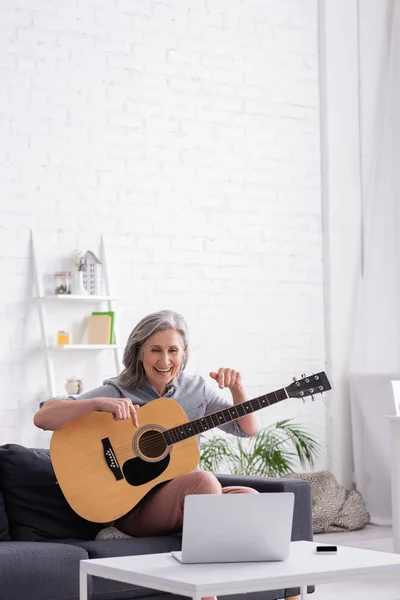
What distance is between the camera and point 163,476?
3494 mm

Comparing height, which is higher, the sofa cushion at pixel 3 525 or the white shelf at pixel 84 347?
the white shelf at pixel 84 347

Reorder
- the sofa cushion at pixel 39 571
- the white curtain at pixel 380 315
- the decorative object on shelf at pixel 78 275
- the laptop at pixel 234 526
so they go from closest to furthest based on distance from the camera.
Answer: the laptop at pixel 234 526 → the sofa cushion at pixel 39 571 → the decorative object on shelf at pixel 78 275 → the white curtain at pixel 380 315

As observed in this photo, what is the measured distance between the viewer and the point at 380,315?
6.48m

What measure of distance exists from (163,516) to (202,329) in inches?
108

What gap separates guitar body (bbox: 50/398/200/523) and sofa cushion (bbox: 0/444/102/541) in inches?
5.5

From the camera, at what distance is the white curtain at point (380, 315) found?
253 inches

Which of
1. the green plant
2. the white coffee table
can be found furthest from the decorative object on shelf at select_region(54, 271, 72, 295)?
the white coffee table

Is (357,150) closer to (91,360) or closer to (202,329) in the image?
(202,329)

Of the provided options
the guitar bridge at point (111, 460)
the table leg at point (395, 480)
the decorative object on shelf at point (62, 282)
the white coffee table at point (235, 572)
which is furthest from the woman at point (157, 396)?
the decorative object on shelf at point (62, 282)

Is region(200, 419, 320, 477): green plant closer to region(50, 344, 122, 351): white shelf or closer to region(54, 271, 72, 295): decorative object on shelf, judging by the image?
region(50, 344, 122, 351): white shelf

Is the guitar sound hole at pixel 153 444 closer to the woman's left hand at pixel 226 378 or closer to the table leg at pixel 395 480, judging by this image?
the woman's left hand at pixel 226 378

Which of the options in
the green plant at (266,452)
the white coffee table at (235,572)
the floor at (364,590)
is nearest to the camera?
the white coffee table at (235,572)

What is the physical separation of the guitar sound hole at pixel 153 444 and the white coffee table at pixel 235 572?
906 mm

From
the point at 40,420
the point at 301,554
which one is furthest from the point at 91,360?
the point at 301,554
